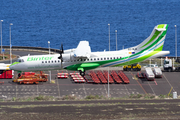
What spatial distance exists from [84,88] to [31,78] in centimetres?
1380


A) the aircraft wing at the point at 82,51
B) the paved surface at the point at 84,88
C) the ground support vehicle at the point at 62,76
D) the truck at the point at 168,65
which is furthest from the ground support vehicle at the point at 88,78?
the truck at the point at 168,65

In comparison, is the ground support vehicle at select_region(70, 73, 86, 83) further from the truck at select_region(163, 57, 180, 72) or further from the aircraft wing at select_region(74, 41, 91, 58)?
the truck at select_region(163, 57, 180, 72)

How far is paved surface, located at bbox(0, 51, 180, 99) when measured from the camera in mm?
82688

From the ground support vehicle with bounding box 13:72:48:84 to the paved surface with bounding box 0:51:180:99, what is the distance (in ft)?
4.55

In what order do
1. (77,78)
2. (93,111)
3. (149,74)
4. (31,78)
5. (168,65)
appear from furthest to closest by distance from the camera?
(168,65), (149,74), (77,78), (31,78), (93,111)

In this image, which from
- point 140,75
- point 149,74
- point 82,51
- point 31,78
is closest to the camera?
point 82,51

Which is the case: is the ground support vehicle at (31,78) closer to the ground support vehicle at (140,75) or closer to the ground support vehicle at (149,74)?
the ground support vehicle at (140,75)

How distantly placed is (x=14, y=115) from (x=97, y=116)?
11072 millimetres

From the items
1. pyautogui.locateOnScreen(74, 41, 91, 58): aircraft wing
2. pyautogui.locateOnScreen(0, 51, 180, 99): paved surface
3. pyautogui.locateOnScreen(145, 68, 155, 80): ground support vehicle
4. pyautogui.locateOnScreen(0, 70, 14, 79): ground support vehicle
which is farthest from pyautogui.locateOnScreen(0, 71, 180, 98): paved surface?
pyautogui.locateOnScreen(74, 41, 91, 58): aircraft wing

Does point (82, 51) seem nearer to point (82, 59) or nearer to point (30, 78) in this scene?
point (82, 59)

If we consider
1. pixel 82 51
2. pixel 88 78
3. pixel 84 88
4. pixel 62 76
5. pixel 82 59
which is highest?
pixel 82 51

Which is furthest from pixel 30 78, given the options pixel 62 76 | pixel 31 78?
pixel 62 76

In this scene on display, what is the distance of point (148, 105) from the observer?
181 feet

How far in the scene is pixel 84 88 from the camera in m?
86.2
